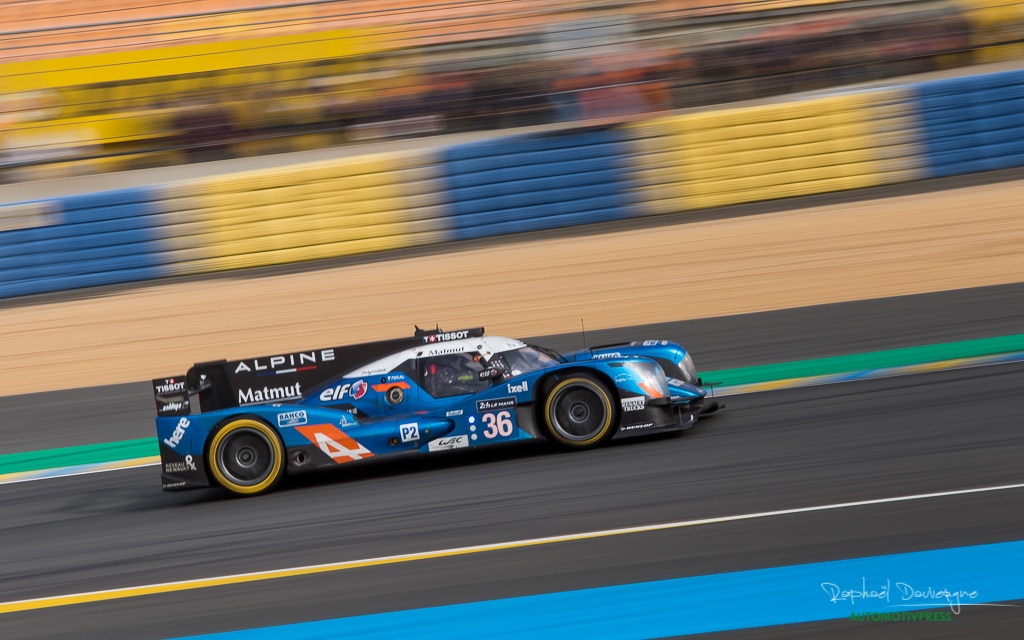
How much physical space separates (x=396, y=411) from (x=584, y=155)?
8877mm

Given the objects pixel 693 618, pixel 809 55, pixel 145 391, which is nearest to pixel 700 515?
pixel 693 618

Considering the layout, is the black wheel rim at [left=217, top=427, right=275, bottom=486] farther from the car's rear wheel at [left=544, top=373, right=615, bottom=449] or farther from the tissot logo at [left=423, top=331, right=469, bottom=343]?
the car's rear wheel at [left=544, top=373, right=615, bottom=449]

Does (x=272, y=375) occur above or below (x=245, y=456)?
above

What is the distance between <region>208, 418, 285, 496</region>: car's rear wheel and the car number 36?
1.37m

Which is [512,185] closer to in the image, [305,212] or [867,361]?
[305,212]

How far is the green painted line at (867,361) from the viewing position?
8680mm

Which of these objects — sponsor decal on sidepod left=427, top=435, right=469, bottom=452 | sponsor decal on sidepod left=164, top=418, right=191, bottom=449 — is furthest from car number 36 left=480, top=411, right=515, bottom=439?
sponsor decal on sidepod left=164, top=418, right=191, bottom=449

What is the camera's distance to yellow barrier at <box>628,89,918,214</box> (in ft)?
51.1

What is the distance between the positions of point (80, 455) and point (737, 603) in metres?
6.30

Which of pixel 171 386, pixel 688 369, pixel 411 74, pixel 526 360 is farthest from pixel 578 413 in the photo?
pixel 411 74

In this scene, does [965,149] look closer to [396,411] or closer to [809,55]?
[809,55]

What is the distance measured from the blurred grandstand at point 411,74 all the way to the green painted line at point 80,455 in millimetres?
12935

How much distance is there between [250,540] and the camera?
6512 millimetres

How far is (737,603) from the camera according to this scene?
4.85 metres
